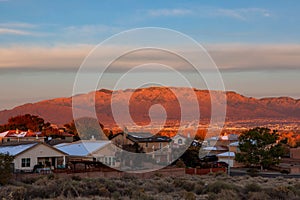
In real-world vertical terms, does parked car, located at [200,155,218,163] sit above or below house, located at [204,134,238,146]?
below

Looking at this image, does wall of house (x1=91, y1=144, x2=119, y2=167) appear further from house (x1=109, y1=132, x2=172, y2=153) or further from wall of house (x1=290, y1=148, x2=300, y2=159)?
wall of house (x1=290, y1=148, x2=300, y2=159)

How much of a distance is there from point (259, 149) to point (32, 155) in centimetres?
2780

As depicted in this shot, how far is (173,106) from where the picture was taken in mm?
89875

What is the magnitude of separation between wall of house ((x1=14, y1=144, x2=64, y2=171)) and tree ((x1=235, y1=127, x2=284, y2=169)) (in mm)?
23165

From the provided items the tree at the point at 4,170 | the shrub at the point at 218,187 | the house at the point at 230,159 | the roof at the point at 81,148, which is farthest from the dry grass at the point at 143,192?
the house at the point at 230,159

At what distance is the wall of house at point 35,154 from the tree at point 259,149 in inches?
912

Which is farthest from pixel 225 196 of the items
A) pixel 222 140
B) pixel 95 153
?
pixel 222 140

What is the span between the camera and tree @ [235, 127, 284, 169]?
6081 cm

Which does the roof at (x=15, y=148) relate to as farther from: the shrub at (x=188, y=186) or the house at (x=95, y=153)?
the shrub at (x=188, y=186)

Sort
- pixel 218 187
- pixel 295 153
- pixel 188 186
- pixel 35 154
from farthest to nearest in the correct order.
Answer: pixel 295 153, pixel 35 154, pixel 188 186, pixel 218 187

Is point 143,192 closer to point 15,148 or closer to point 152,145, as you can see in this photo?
point 15,148

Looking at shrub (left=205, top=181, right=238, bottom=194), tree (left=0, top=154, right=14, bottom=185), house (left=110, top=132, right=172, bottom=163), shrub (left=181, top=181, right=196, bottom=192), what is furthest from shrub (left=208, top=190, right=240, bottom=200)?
house (left=110, top=132, right=172, bottom=163)

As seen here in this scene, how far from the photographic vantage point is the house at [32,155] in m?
46.3

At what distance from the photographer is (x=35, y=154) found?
4769 centimetres
